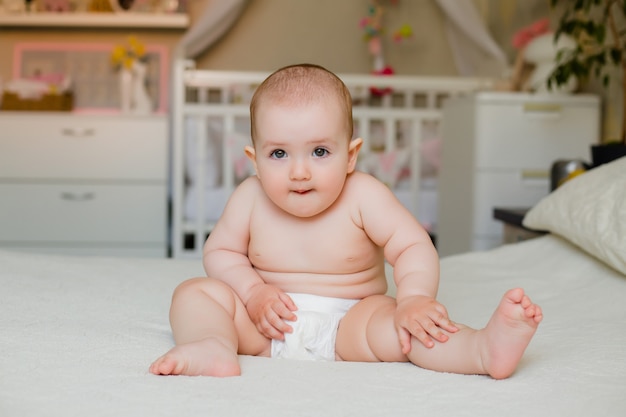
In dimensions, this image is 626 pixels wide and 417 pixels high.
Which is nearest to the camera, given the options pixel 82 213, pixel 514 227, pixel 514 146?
pixel 514 227

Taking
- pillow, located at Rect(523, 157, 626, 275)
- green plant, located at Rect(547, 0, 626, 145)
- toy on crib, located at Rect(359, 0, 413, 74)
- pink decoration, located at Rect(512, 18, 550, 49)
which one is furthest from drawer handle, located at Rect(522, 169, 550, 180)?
toy on crib, located at Rect(359, 0, 413, 74)

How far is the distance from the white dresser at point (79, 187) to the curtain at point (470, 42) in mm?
1465

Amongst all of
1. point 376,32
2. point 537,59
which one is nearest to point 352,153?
point 537,59

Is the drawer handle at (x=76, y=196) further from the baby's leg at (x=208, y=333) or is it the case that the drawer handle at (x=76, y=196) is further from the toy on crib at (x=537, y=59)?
the baby's leg at (x=208, y=333)

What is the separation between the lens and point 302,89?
0.97m

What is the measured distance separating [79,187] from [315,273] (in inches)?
97.5

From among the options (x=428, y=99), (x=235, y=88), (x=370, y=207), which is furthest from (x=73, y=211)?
(x=370, y=207)

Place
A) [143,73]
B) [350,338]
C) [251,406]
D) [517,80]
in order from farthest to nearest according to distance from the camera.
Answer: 1. [143,73]
2. [517,80]
3. [350,338]
4. [251,406]

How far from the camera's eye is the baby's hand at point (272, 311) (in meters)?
0.94

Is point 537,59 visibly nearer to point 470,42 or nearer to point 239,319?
point 470,42

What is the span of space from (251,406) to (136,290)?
61cm

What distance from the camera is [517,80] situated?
9.70ft

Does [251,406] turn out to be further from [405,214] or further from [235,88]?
[235,88]

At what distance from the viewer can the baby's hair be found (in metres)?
0.96
